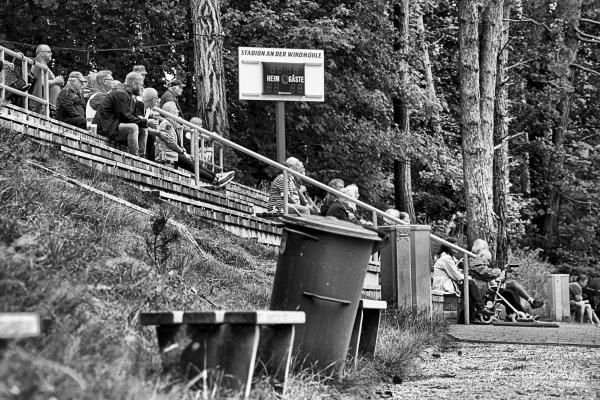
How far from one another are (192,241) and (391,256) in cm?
324

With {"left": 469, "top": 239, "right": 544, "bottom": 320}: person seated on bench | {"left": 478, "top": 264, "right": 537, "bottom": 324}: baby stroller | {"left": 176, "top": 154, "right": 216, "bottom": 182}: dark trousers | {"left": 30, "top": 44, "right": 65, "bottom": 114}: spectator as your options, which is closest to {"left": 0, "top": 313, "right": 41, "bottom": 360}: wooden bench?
{"left": 176, "top": 154, "right": 216, "bottom": 182}: dark trousers

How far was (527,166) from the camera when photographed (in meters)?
44.8

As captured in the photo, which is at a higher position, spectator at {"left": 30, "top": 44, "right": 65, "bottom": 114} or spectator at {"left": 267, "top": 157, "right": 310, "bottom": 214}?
spectator at {"left": 30, "top": 44, "right": 65, "bottom": 114}

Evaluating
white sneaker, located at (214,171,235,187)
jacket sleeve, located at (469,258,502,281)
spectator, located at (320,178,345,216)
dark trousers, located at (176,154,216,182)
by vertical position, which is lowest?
jacket sleeve, located at (469,258,502,281)

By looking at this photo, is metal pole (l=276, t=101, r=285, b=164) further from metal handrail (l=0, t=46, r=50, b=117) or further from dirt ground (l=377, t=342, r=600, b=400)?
dirt ground (l=377, t=342, r=600, b=400)

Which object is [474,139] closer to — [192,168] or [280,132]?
[280,132]

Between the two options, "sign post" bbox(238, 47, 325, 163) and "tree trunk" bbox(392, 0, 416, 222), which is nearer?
"sign post" bbox(238, 47, 325, 163)

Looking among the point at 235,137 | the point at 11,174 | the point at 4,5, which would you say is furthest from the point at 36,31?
the point at 11,174

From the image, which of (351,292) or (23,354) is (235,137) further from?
(23,354)

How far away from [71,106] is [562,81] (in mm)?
23396

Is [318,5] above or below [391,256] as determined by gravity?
above

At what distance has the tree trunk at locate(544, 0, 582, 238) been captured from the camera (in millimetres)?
31250

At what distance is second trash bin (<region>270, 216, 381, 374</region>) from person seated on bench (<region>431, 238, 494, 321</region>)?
36.0 ft

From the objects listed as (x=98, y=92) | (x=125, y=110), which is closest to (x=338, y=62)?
(x=98, y=92)
